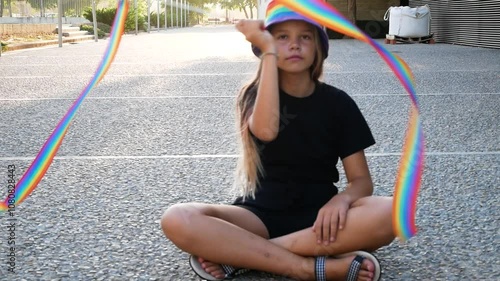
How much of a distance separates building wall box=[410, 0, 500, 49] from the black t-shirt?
14457mm

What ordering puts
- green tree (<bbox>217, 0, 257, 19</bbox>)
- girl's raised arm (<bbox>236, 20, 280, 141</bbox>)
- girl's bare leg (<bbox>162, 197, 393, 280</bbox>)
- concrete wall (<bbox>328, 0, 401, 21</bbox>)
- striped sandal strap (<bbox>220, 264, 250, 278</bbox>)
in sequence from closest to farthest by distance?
girl's raised arm (<bbox>236, 20, 280, 141</bbox>), girl's bare leg (<bbox>162, 197, 393, 280</bbox>), striped sandal strap (<bbox>220, 264, 250, 278</bbox>), green tree (<bbox>217, 0, 257, 19</bbox>), concrete wall (<bbox>328, 0, 401, 21</bbox>)

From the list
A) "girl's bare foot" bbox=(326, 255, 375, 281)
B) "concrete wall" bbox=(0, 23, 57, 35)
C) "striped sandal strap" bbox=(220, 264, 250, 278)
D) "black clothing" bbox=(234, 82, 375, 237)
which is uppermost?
"black clothing" bbox=(234, 82, 375, 237)

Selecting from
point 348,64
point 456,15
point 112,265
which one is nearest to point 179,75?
point 348,64

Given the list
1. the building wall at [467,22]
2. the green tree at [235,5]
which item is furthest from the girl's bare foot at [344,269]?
the building wall at [467,22]

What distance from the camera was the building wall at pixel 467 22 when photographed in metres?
16.3

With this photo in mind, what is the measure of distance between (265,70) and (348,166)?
1.68ft

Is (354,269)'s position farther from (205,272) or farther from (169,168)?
(169,168)

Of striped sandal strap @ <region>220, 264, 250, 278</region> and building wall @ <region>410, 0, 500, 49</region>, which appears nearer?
striped sandal strap @ <region>220, 264, 250, 278</region>

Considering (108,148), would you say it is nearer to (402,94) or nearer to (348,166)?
(348,166)

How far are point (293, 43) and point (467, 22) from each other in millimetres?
→ 16914

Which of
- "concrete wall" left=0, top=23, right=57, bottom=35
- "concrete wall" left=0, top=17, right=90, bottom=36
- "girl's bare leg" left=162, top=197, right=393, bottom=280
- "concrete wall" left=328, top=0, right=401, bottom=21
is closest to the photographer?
"girl's bare leg" left=162, top=197, right=393, bottom=280

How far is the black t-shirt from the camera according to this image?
7.76 ft

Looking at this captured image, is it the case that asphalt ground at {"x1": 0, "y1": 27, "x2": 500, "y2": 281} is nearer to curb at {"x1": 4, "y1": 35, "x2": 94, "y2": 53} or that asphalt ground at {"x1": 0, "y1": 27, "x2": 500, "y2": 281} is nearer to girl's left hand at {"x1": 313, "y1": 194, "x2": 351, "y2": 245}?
girl's left hand at {"x1": 313, "y1": 194, "x2": 351, "y2": 245}

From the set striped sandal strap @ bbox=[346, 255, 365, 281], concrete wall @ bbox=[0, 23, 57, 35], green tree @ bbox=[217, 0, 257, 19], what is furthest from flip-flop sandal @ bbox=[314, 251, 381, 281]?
concrete wall @ bbox=[0, 23, 57, 35]
